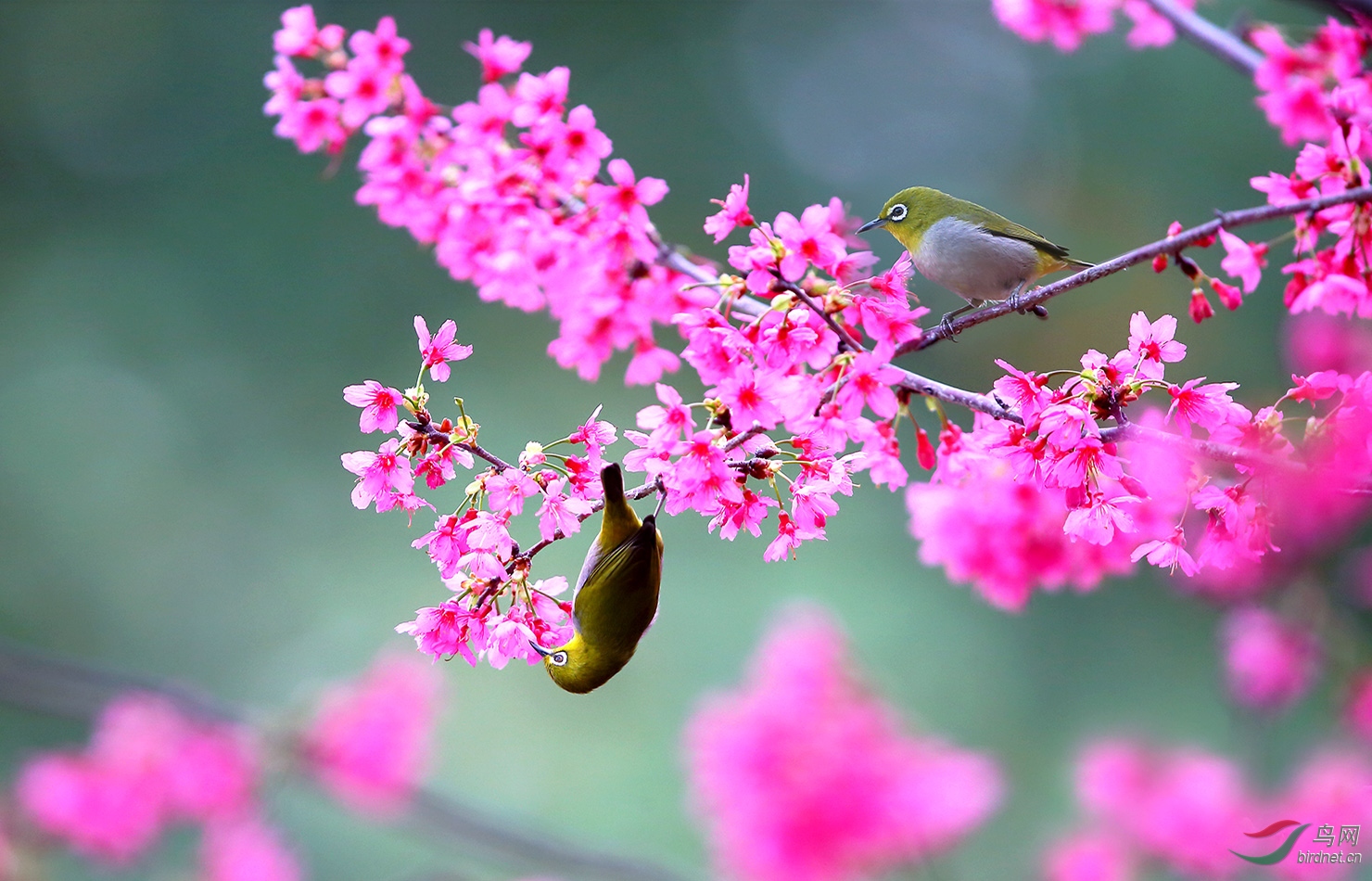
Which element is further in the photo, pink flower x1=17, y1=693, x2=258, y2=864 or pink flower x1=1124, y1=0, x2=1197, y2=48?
pink flower x1=17, y1=693, x2=258, y2=864

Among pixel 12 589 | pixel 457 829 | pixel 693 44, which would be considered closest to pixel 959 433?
pixel 457 829

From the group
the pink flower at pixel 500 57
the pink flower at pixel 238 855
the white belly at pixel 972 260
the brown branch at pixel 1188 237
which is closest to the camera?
the brown branch at pixel 1188 237

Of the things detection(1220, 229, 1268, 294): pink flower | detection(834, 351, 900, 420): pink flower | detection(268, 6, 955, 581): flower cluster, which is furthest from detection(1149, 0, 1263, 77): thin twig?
detection(834, 351, 900, 420): pink flower

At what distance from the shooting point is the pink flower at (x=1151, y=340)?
1.01 meters

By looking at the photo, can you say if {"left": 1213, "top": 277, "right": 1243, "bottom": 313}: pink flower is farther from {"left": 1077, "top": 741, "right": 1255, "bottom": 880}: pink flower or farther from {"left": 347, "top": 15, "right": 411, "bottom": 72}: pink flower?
{"left": 1077, "top": 741, "right": 1255, "bottom": 880}: pink flower

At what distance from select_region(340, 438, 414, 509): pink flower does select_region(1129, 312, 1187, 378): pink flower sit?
0.76m

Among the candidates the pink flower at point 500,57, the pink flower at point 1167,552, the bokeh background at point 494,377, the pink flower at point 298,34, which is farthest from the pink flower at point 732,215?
the bokeh background at point 494,377

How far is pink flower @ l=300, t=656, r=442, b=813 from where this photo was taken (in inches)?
112

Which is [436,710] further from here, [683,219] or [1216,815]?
[683,219]

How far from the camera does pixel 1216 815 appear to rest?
2.60 meters

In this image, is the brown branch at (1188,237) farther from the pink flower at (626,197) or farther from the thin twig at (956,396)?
the pink flower at (626,197)

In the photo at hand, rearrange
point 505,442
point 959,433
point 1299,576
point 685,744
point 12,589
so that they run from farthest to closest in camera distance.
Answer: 1. point 12,589
2. point 505,442
3. point 685,744
4. point 1299,576
5. point 959,433

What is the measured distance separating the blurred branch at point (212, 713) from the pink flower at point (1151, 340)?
161 centimetres

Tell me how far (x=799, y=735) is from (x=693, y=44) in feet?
15.4
